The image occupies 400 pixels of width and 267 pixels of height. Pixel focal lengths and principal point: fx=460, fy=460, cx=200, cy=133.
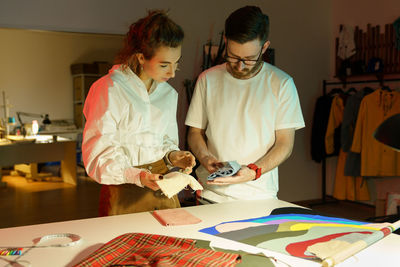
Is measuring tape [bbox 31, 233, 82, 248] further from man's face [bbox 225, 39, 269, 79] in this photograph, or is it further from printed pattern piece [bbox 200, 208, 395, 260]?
man's face [bbox 225, 39, 269, 79]

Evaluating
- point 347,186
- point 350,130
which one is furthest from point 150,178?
point 347,186

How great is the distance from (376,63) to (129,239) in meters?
4.53

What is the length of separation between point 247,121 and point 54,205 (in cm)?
438

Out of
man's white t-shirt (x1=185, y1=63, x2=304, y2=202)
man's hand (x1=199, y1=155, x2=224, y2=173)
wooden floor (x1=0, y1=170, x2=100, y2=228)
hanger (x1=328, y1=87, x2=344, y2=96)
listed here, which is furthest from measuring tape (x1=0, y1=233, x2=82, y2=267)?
hanger (x1=328, y1=87, x2=344, y2=96)

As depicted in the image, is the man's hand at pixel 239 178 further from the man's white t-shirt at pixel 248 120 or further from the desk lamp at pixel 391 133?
the desk lamp at pixel 391 133

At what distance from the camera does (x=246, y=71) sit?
2.28 meters

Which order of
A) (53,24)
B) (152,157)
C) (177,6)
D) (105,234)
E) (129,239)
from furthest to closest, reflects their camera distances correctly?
(177,6)
(53,24)
(152,157)
(105,234)
(129,239)

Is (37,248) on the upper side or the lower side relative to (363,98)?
lower

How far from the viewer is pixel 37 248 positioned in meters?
1.47

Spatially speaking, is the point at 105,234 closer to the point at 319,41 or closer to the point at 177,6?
the point at 177,6

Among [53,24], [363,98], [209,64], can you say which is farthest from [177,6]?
[363,98]

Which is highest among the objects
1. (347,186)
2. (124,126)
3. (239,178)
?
(124,126)

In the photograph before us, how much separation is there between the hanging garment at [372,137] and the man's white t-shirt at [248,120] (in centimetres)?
292

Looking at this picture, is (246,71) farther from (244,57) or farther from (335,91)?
(335,91)
